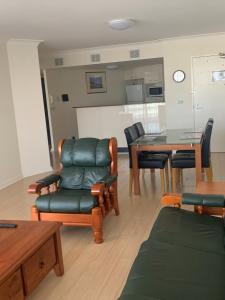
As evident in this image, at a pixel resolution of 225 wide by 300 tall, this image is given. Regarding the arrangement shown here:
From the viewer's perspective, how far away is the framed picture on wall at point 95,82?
8.91m

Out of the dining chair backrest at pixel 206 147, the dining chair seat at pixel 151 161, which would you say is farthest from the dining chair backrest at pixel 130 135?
the dining chair backrest at pixel 206 147

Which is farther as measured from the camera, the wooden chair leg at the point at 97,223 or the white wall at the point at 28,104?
the white wall at the point at 28,104

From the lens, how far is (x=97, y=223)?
289cm

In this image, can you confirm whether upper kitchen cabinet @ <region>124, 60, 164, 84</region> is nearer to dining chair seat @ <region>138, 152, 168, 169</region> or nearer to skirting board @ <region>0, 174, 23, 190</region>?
skirting board @ <region>0, 174, 23, 190</region>

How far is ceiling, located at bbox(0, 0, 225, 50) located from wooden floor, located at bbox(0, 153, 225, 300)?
90.9 inches

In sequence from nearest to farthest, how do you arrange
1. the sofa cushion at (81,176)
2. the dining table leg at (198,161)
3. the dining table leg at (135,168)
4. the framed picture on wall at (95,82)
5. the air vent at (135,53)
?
the sofa cushion at (81,176) < the dining table leg at (198,161) < the dining table leg at (135,168) < the air vent at (135,53) < the framed picture on wall at (95,82)

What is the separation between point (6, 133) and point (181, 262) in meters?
4.30

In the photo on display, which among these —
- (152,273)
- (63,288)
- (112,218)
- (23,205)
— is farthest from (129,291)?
(23,205)

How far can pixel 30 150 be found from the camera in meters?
5.77

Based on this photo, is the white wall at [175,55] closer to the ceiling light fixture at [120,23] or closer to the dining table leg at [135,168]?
the ceiling light fixture at [120,23]

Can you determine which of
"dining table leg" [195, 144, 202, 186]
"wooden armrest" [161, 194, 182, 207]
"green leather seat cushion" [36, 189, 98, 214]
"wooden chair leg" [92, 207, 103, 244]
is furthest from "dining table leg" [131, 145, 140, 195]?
"wooden armrest" [161, 194, 182, 207]

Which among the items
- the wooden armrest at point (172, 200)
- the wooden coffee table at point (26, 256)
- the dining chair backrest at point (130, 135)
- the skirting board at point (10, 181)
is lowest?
the skirting board at point (10, 181)

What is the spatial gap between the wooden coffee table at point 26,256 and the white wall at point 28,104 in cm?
349

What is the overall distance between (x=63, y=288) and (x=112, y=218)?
4.31 feet
